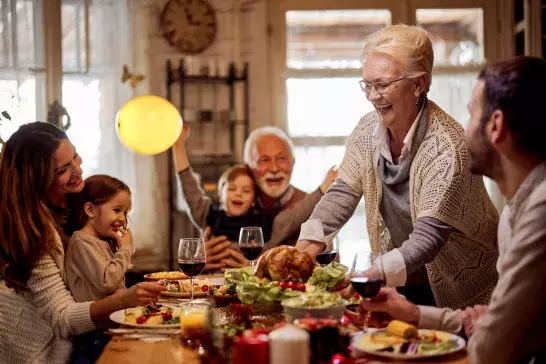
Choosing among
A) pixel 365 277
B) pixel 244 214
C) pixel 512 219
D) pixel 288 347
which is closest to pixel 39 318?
pixel 365 277

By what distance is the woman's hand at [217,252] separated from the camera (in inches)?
162

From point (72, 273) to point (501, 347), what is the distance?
1.60 metres

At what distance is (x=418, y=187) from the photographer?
244 centimetres

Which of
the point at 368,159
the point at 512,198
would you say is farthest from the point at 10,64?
the point at 512,198

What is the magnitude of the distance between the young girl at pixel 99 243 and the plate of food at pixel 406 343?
1.19 m

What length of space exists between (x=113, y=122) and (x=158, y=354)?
13.9 feet

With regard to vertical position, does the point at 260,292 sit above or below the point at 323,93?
below

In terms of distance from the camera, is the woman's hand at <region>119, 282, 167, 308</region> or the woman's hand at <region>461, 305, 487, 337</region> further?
the woman's hand at <region>119, 282, 167, 308</region>

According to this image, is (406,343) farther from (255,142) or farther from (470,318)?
(255,142)

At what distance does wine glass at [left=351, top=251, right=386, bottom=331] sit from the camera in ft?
5.84

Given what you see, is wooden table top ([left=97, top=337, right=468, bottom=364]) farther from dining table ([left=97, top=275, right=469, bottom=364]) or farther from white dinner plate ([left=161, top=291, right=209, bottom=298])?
white dinner plate ([left=161, top=291, right=209, bottom=298])

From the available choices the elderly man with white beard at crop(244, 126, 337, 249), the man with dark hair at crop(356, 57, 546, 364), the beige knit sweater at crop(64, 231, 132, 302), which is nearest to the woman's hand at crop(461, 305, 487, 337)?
the man with dark hair at crop(356, 57, 546, 364)

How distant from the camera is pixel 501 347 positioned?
60.1 inches

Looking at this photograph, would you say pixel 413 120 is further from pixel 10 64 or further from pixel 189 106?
pixel 10 64
